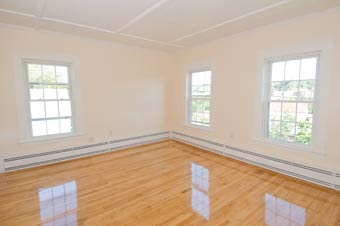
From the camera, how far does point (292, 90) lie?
9.96 ft

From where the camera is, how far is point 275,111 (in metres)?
3.29

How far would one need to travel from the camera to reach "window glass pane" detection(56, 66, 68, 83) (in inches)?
145

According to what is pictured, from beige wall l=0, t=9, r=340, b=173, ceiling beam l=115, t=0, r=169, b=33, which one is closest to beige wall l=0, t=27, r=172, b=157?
beige wall l=0, t=9, r=340, b=173

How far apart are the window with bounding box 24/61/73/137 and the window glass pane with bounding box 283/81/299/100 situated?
13.4 feet

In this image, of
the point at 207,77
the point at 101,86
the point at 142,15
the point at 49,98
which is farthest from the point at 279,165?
the point at 49,98

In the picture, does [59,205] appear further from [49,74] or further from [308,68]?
[308,68]

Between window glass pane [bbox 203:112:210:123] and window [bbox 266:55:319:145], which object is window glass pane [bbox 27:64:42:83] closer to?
window glass pane [bbox 203:112:210:123]

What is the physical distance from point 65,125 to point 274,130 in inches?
161

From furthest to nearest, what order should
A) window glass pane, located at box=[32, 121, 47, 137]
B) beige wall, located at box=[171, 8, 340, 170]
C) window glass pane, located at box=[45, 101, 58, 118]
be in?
window glass pane, located at box=[45, 101, 58, 118], window glass pane, located at box=[32, 121, 47, 137], beige wall, located at box=[171, 8, 340, 170]

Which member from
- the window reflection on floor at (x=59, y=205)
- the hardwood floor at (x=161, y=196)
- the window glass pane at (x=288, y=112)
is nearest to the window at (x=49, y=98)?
the hardwood floor at (x=161, y=196)

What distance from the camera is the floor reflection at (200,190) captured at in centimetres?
217

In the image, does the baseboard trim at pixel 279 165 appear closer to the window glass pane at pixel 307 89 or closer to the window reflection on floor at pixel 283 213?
the window reflection on floor at pixel 283 213

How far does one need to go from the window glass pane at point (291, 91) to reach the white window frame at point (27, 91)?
393 centimetres

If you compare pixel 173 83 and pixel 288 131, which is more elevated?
pixel 173 83
